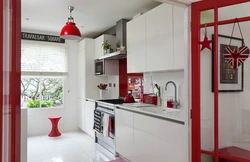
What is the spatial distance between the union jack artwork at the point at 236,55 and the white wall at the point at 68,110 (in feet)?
14.5

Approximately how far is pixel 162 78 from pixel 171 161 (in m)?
1.42

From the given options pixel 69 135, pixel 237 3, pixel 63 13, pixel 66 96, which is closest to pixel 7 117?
pixel 237 3

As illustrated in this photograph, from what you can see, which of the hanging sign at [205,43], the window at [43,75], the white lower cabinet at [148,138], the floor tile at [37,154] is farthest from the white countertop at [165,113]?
the window at [43,75]

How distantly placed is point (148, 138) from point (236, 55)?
4.88 feet

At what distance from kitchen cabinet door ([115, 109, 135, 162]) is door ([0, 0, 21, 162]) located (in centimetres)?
196

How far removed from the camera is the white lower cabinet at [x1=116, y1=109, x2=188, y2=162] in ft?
6.67

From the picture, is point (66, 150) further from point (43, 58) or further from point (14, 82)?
point (14, 82)

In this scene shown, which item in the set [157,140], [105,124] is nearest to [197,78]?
[157,140]

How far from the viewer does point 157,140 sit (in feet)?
7.67

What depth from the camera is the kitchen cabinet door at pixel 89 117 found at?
4.32 m

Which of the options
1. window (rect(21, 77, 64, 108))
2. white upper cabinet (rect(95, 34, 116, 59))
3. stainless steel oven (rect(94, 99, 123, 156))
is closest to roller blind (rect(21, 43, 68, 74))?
window (rect(21, 77, 64, 108))

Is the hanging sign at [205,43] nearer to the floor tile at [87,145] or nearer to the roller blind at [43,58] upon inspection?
the floor tile at [87,145]

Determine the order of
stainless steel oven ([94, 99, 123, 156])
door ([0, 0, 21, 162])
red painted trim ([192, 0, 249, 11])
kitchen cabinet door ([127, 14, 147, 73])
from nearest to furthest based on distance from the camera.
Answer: door ([0, 0, 21, 162]) → red painted trim ([192, 0, 249, 11]) → kitchen cabinet door ([127, 14, 147, 73]) → stainless steel oven ([94, 99, 123, 156])

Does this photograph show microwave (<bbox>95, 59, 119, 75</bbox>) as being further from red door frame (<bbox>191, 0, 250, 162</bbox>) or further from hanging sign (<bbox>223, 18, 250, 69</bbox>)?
hanging sign (<bbox>223, 18, 250, 69</bbox>)
